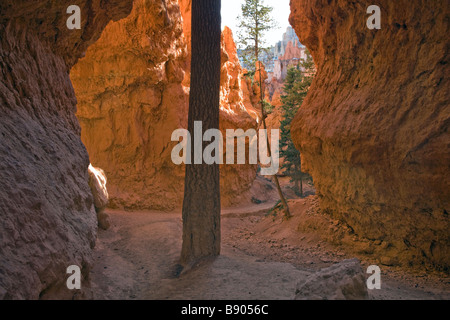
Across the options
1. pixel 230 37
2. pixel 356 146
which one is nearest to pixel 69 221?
pixel 356 146

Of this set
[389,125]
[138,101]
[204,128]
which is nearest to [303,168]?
[389,125]

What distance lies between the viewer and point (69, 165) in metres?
5.12

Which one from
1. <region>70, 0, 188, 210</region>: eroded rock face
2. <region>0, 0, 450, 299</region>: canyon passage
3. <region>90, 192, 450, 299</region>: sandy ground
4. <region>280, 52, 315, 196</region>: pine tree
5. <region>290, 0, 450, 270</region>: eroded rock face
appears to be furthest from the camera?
<region>280, 52, 315, 196</region>: pine tree

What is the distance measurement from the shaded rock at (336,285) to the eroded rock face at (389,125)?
326 cm

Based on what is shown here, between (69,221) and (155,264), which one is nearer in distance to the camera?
(69,221)

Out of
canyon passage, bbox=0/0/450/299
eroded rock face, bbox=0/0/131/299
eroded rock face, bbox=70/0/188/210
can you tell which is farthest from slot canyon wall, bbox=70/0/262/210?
eroded rock face, bbox=0/0/131/299

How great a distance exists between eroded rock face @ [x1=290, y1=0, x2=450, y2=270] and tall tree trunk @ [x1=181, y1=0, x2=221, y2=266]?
130 inches

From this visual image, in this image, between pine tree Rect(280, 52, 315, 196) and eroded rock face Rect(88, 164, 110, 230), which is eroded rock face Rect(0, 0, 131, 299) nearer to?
eroded rock face Rect(88, 164, 110, 230)

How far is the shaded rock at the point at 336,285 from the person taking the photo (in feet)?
11.1

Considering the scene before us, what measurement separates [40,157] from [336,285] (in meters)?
4.33

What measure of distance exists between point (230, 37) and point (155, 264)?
19231 millimetres

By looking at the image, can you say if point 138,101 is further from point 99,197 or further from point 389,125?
point 389,125

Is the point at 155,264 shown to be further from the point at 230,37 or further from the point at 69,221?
the point at 230,37

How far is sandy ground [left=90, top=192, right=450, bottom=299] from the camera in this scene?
4953 mm
